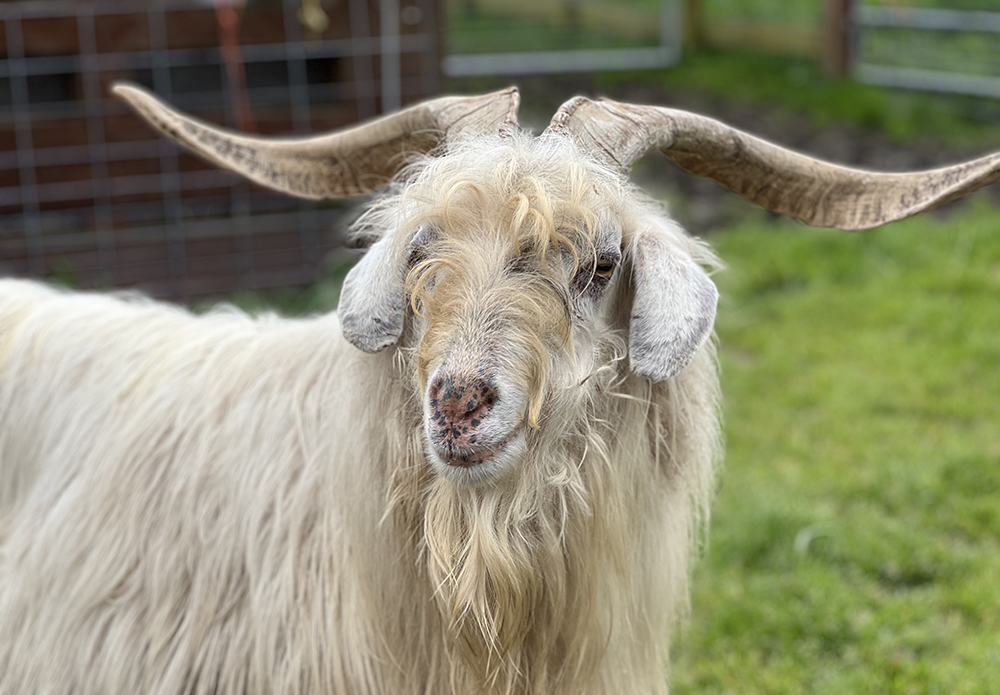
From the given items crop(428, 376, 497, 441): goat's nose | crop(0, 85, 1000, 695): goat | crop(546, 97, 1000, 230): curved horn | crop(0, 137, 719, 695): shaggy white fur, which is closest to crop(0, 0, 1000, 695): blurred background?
crop(0, 137, 719, 695): shaggy white fur

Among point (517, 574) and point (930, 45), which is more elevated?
point (930, 45)

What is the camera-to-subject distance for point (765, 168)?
2395 mm

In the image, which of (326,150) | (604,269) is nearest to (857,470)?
(604,269)

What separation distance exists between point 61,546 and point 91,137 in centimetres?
427

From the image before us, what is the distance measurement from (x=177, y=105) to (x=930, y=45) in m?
6.85

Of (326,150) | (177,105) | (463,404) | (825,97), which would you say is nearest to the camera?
(463,404)

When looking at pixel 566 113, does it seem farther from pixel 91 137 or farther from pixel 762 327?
pixel 91 137

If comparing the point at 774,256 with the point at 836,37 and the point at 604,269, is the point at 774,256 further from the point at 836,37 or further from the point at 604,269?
the point at 604,269

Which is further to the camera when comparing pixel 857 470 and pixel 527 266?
pixel 857 470

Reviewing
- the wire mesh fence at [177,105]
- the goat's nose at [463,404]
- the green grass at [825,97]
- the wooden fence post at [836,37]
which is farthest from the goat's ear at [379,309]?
the wooden fence post at [836,37]

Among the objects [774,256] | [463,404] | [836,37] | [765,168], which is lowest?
[774,256]

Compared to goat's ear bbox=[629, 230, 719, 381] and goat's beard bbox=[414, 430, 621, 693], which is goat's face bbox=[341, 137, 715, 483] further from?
goat's beard bbox=[414, 430, 621, 693]

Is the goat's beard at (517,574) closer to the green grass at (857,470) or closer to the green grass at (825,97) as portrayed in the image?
the green grass at (857,470)

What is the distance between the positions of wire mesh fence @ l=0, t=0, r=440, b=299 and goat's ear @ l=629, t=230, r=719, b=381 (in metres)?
4.57
